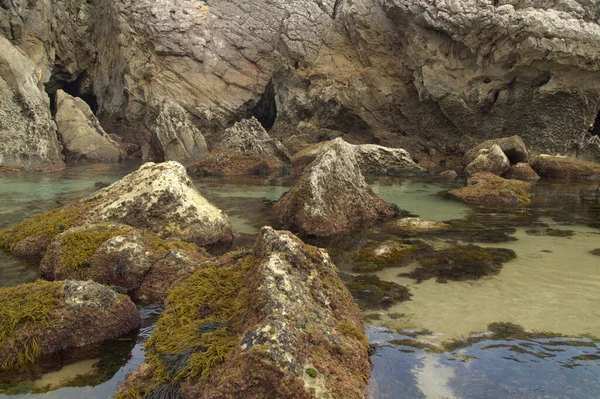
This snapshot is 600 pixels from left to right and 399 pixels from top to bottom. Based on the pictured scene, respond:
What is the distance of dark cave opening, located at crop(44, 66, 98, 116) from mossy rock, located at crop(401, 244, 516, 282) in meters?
37.8

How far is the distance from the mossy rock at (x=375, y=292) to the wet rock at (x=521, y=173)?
15.0 metres

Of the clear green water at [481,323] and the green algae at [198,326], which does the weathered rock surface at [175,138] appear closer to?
the clear green water at [481,323]

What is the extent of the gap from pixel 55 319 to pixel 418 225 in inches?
290

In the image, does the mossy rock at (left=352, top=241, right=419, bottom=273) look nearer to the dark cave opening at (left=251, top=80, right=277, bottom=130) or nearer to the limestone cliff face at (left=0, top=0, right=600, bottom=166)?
the limestone cliff face at (left=0, top=0, right=600, bottom=166)

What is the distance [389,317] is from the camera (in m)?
5.18

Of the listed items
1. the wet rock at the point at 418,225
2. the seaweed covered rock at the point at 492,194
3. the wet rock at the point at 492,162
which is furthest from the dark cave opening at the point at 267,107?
the wet rock at the point at 418,225

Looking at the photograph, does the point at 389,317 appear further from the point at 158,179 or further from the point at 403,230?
the point at 158,179

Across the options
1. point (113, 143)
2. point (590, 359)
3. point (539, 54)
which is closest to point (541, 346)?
point (590, 359)

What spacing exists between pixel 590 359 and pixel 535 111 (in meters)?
22.0

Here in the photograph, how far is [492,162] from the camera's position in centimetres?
1938

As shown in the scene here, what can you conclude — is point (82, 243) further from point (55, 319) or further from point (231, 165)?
point (231, 165)

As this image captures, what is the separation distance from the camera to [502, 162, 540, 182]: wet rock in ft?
62.5

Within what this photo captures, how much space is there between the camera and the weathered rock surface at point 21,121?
24719mm

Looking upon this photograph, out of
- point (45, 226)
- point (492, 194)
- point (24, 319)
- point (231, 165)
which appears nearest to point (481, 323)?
point (24, 319)
